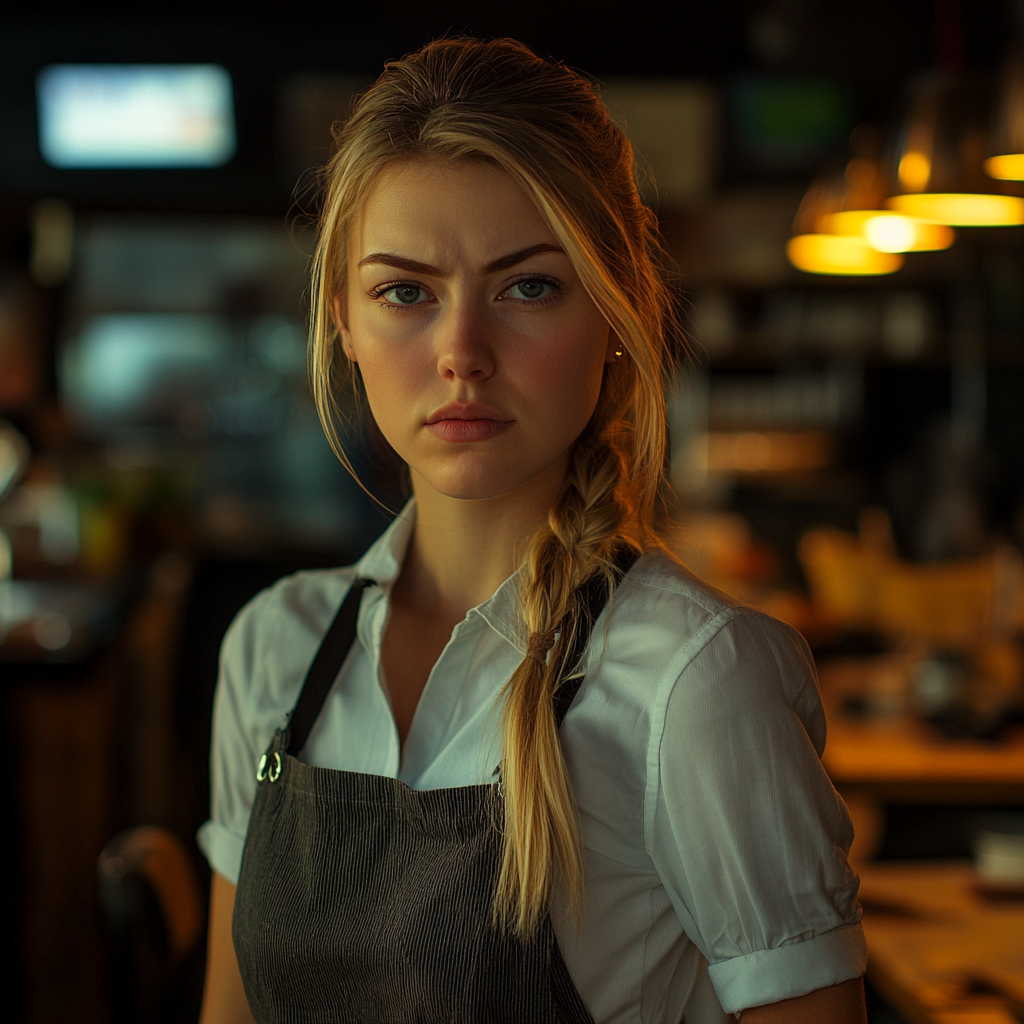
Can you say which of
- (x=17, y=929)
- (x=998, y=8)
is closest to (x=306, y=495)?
(x=17, y=929)

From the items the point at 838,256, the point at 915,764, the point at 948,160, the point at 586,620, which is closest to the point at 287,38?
the point at 838,256

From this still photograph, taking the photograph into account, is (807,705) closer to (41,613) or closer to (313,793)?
(313,793)

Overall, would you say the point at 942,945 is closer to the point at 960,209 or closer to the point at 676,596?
the point at 676,596

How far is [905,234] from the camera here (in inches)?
120

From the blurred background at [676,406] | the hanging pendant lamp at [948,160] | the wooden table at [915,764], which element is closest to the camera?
the wooden table at [915,764]

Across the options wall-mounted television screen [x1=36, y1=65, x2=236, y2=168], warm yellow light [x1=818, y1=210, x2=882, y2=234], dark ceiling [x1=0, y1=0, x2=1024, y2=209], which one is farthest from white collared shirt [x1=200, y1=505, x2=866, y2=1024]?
wall-mounted television screen [x1=36, y1=65, x2=236, y2=168]

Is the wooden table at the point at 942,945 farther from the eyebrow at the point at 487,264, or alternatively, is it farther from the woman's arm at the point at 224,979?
the eyebrow at the point at 487,264

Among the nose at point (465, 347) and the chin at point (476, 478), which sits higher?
the nose at point (465, 347)

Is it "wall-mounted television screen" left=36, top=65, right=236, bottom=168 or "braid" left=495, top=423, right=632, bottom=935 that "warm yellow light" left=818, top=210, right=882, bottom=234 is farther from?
"wall-mounted television screen" left=36, top=65, right=236, bottom=168

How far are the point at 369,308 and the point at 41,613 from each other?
255 centimetres

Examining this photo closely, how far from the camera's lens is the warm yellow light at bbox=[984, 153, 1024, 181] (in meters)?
2.04

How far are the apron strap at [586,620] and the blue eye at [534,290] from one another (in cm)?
24

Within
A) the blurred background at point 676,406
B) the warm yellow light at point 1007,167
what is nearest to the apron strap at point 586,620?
the blurred background at point 676,406

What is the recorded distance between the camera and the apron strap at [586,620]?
945 mm
